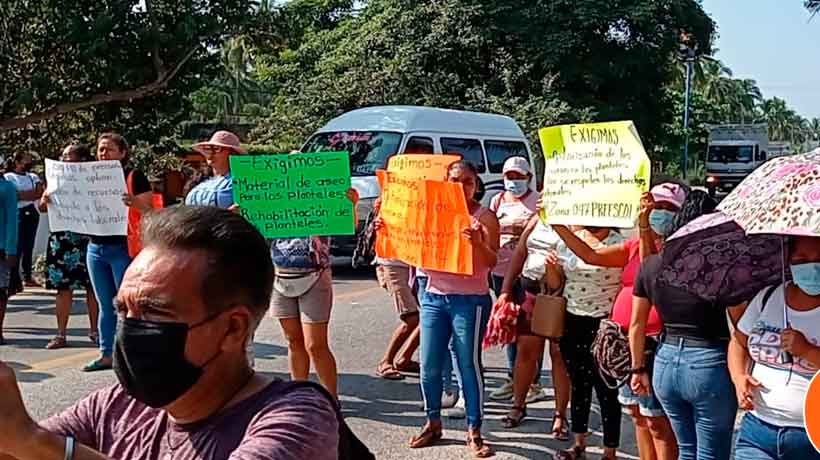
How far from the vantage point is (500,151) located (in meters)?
15.7

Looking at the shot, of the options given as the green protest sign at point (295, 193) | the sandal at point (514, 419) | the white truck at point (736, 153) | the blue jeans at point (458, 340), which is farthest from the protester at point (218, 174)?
the white truck at point (736, 153)

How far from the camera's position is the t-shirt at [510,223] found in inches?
259

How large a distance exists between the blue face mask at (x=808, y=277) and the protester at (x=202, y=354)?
1980 mm

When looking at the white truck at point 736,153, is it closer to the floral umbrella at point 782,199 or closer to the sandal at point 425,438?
the sandal at point 425,438

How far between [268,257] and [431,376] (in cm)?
367

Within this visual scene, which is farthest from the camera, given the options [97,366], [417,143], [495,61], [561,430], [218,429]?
[495,61]

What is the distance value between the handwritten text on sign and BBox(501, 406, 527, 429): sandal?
1.60 metres

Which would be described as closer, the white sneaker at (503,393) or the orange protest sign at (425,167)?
the orange protest sign at (425,167)

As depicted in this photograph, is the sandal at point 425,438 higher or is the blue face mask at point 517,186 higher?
the blue face mask at point 517,186

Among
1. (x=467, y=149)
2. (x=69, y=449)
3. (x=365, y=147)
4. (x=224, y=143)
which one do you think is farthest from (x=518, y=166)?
(x=467, y=149)

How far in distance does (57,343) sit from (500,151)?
29.8 ft

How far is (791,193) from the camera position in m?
3.07

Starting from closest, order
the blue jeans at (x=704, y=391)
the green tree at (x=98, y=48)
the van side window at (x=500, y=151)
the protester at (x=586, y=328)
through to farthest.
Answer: the blue jeans at (x=704, y=391), the protester at (x=586, y=328), the green tree at (x=98, y=48), the van side window at (x=500, y=151)

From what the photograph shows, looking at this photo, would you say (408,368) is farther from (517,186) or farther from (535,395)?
(517,186)
